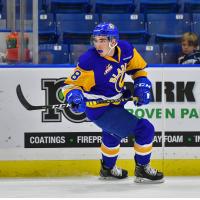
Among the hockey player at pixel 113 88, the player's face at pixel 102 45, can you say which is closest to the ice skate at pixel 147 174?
the hockey player at pixel 113 88

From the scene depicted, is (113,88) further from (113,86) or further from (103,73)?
(103,73)

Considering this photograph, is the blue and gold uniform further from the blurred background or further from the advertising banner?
the blurred background

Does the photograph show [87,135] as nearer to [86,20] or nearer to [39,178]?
[39,178]

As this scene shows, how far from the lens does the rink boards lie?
16.6ft

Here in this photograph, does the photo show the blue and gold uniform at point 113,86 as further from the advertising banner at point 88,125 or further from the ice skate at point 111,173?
the advertising banner at point 88,125

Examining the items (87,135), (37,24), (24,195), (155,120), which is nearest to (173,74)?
(155,120)

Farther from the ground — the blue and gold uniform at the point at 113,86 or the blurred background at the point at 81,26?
the blurred background at the point at 81,26

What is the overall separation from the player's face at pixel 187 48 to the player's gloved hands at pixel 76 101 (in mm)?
1362

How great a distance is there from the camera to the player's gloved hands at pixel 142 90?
456 cm

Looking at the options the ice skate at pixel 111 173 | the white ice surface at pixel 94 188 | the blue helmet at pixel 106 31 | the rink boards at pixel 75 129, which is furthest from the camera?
the rink boards at pixel 75 129

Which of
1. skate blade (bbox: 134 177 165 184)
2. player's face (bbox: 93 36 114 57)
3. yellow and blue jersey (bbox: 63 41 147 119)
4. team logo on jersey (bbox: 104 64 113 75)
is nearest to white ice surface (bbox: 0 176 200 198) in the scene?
skate blade (bbox: 134 177 165 184)

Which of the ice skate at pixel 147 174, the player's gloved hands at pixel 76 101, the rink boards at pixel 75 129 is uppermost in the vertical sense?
the player's gloved hands at pixel 76 101

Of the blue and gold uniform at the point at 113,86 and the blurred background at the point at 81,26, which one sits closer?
the blue and gold uniform at the point at 113,86

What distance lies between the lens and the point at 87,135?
5086mm
